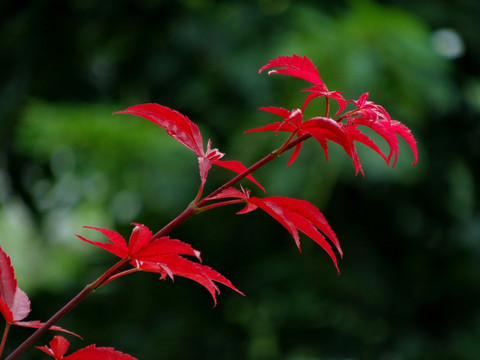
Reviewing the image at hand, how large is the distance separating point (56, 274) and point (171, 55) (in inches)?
44.4

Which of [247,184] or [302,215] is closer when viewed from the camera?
[302,215]

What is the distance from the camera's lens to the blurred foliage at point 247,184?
A: 2.33 m

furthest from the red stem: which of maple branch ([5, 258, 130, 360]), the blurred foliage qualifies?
the blurred foliage

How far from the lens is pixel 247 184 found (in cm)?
223

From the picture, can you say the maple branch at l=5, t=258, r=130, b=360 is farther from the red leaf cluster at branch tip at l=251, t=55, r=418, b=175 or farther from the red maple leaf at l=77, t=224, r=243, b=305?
the red leaf cluster at branch tip at l=251, t=55, r=418, b=175

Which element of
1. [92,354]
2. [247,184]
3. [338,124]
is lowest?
[247,184]

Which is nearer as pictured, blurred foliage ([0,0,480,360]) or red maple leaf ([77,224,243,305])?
red maple leaf ([77,224,243,305])

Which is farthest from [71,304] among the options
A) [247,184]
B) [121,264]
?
[247,184]

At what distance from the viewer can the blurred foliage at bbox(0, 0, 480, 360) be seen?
233 cm

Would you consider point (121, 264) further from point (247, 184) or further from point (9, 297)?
point (247, 184)

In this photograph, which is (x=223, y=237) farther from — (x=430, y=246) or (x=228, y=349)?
(x=430, y=246)

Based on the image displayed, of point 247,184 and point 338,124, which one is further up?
point 338,124

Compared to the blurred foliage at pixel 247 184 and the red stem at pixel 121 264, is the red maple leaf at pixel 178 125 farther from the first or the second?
the blurred foliage at pixel 247 184

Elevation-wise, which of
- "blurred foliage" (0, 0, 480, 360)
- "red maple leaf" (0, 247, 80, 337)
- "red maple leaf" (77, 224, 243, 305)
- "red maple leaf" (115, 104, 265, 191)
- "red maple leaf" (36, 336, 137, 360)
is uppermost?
"red maple leaf" (115, 104, 265, 191)
